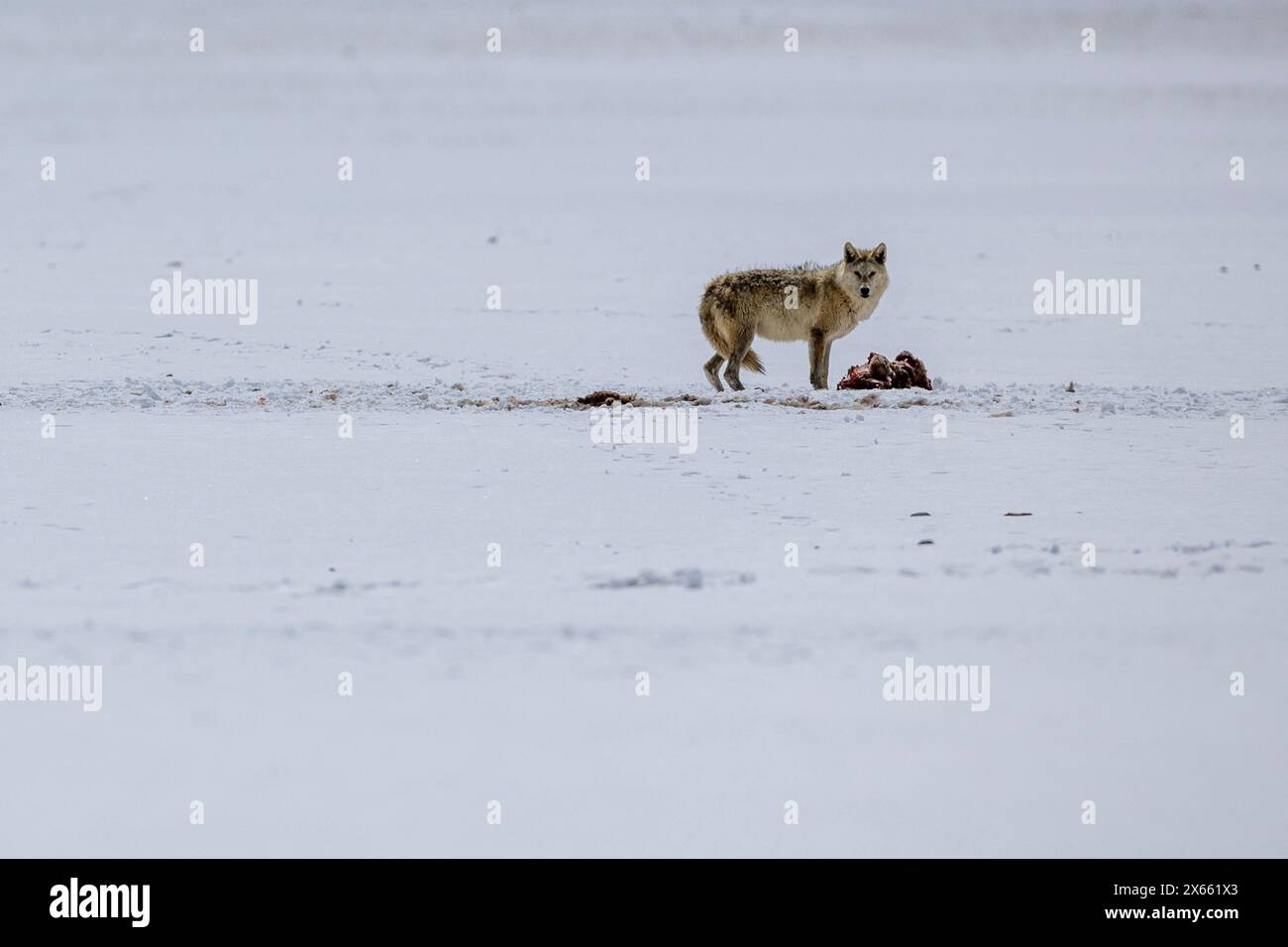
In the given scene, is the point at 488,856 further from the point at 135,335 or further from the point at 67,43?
the point at 67,43

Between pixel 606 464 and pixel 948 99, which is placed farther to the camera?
pixel 948 99

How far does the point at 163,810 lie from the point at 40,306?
11807 millimetres

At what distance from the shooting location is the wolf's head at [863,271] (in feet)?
42.0

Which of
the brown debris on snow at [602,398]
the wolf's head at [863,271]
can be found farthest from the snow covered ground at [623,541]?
the wolf's head at [863,271]

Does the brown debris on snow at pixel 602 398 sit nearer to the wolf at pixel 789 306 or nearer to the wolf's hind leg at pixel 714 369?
the wolf's hind leg at pixel 714 369

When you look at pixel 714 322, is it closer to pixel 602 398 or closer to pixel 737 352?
pixel 737 352

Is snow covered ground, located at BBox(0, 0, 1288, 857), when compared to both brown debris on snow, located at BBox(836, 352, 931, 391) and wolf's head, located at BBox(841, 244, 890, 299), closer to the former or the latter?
brown debris on snow, located at BBox(836, 352, 931, 391)

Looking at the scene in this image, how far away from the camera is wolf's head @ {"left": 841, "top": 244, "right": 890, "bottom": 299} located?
12.8m

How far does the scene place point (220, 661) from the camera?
686 centimetres

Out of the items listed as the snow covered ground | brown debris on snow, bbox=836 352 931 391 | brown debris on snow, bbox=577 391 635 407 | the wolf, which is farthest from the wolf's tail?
brown debris on snow, bbox=577 391 635 407

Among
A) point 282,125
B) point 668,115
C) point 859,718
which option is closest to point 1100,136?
point 668,115

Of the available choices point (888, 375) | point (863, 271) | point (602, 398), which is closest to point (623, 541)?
point (602, 398)

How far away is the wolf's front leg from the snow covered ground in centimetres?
38

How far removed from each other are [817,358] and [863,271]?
69 cm
